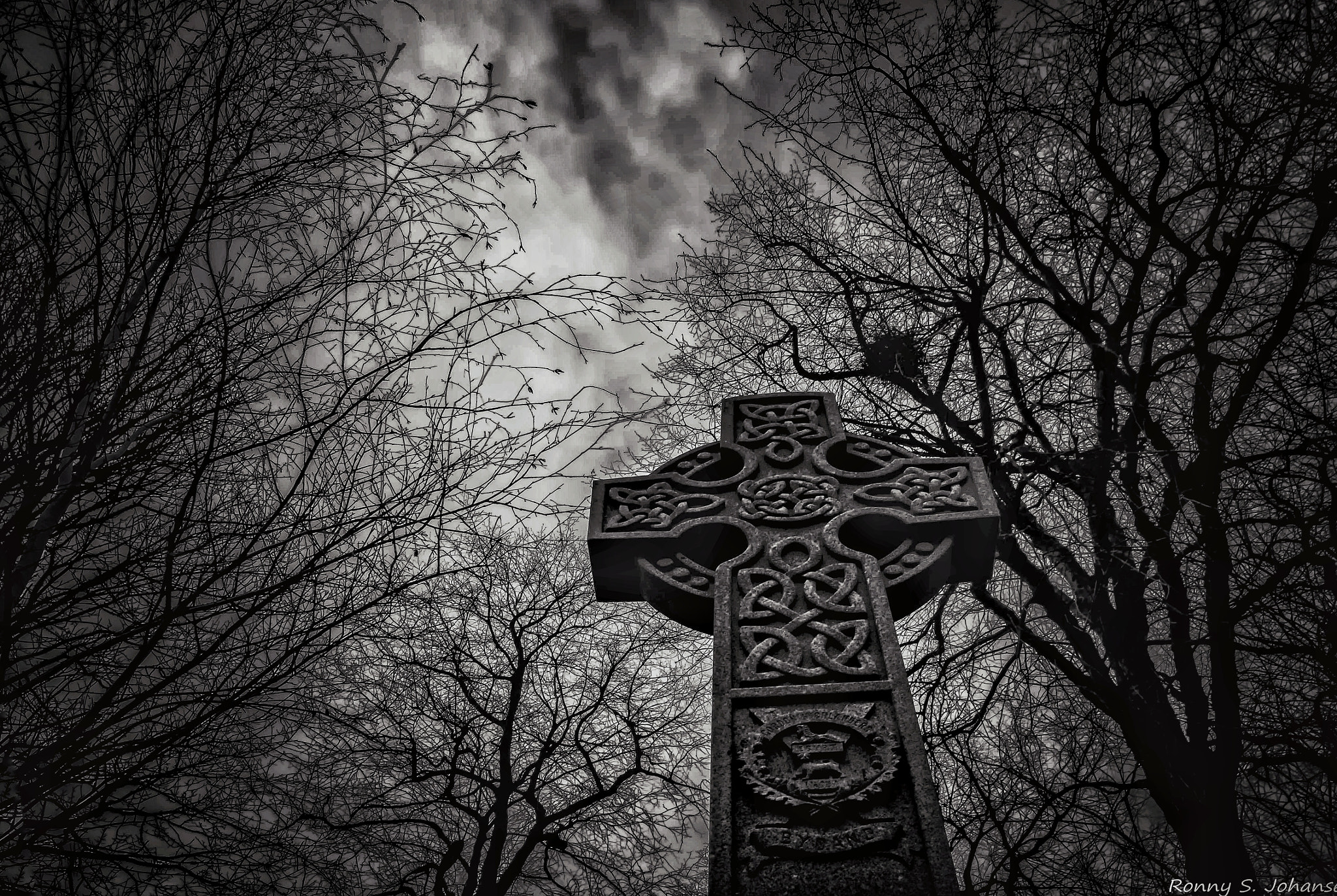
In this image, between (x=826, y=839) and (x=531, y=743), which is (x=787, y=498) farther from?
(x=531, y=743)

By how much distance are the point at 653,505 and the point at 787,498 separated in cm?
53

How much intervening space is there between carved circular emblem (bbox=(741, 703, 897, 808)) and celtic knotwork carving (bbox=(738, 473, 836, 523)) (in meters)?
0.90

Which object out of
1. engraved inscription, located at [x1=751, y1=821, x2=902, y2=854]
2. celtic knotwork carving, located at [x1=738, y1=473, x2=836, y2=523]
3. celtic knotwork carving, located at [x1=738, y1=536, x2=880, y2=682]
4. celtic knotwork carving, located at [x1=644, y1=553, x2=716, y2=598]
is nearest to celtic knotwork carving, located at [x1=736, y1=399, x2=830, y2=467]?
celtic knotwork carving, located at [x1=738, y1=473, x2=836, y2=523]

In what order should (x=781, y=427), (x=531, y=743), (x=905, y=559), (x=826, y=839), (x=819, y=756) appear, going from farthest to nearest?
(x=531, y=743)
(x=781, y=427)
(x=905, y=559)
(x=819, y=756)
(x=826, y=839)

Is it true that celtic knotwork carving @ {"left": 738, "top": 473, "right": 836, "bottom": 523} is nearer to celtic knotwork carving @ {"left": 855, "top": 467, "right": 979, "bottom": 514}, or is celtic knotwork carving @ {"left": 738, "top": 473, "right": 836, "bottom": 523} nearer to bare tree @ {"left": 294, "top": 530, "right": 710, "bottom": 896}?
celtic knotwork carving @ {"left": 855, "top": 467, "right": 979, "bottom": 514}

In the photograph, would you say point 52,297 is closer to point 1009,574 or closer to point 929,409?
point 929,409

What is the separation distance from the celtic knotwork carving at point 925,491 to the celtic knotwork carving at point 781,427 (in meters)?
0.43

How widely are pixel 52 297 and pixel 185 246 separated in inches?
23.5

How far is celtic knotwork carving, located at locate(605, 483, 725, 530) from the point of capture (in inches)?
133

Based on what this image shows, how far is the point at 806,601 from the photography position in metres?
3.03

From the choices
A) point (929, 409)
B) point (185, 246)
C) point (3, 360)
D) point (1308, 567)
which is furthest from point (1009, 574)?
point (3, 360)

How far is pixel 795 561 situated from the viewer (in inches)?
127

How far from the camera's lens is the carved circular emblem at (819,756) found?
238cm

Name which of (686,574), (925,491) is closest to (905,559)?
(925,491)
